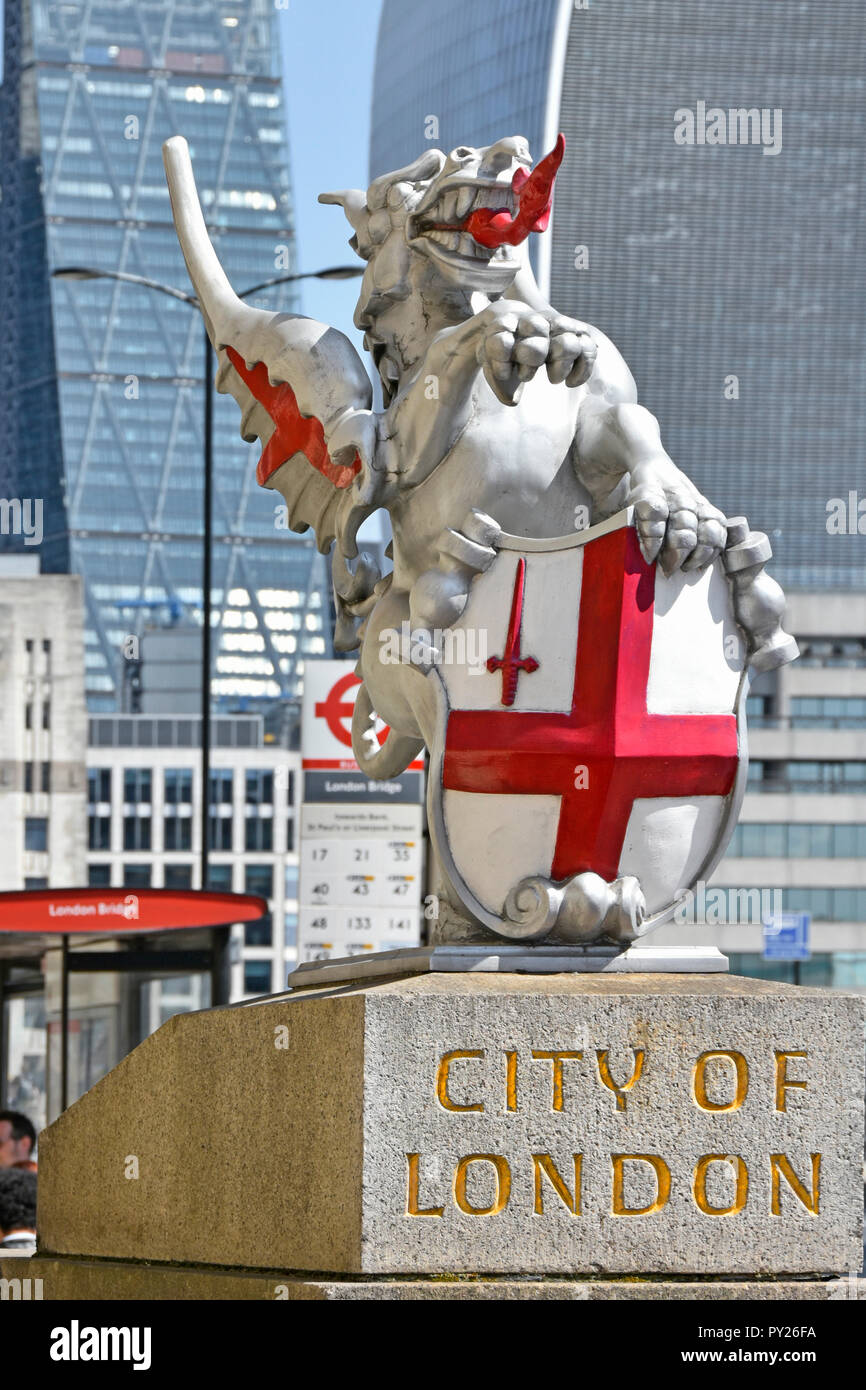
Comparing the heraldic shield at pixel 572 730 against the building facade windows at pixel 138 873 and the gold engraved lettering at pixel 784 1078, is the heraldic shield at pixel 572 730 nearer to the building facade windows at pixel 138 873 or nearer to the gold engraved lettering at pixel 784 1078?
the gold engraved lettering at pixel 784 1078

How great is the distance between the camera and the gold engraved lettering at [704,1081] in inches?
242

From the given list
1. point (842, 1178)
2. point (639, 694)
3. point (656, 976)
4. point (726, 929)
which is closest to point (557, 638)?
point (639, 694)

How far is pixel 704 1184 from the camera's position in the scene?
609 centimetres

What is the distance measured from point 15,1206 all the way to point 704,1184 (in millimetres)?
4717

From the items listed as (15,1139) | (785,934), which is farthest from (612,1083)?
(785,934)

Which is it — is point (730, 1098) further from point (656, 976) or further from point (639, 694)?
point (639, 694)

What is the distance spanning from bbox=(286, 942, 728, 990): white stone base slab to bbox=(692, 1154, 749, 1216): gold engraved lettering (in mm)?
682

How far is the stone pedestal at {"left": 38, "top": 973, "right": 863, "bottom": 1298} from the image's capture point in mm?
5992

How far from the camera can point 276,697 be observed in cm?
16875

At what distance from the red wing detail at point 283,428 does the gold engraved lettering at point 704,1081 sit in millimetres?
2242

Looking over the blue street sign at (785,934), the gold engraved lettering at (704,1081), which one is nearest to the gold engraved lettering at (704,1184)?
the gold engraved lettering at (704,1081)

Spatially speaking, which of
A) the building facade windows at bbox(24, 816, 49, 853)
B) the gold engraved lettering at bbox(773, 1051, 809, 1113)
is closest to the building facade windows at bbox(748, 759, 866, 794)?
the building facade windows at bbox(24, 816, 49, 853)

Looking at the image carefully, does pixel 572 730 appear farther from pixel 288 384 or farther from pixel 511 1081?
pixel 288 384

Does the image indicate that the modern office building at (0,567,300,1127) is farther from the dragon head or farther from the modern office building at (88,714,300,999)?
the dragon head
